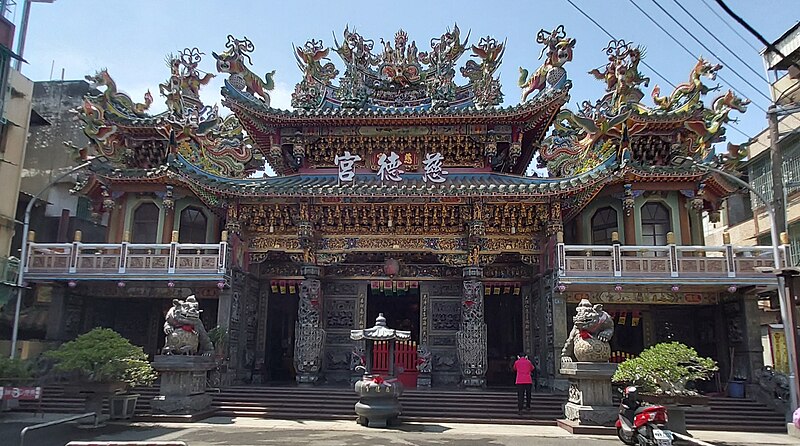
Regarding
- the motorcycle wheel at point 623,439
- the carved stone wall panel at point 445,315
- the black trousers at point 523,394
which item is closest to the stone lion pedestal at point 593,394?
the motorcycle wheel at point 623,439

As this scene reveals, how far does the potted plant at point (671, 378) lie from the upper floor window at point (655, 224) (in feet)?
23.3

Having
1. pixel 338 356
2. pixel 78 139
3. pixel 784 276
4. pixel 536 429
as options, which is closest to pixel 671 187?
pixel 784 276

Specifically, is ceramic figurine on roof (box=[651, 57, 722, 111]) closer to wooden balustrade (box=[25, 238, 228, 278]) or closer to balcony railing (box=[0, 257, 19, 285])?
wooden balustrade (box=[25, 238, 228, 278])

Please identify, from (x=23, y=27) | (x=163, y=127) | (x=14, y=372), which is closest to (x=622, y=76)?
(x=163, y=127)

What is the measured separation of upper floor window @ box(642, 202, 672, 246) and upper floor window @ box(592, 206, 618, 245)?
866 millimetres

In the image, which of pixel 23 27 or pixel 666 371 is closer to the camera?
pixel 666 371

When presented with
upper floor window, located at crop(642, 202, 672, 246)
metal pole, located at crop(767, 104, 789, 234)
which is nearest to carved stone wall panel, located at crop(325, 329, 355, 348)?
upper floor window, located at crop(642, 202, 672, 246)

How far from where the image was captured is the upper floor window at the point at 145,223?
57.9 ft

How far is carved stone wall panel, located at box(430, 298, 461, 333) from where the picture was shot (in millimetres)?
17672

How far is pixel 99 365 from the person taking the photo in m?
11.0

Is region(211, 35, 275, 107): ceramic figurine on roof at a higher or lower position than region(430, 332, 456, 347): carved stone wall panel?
higher

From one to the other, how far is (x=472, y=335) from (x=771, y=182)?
48.3ft

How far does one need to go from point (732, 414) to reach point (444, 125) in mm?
10739

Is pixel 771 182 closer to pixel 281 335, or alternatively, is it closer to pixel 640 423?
pixel 640 423
